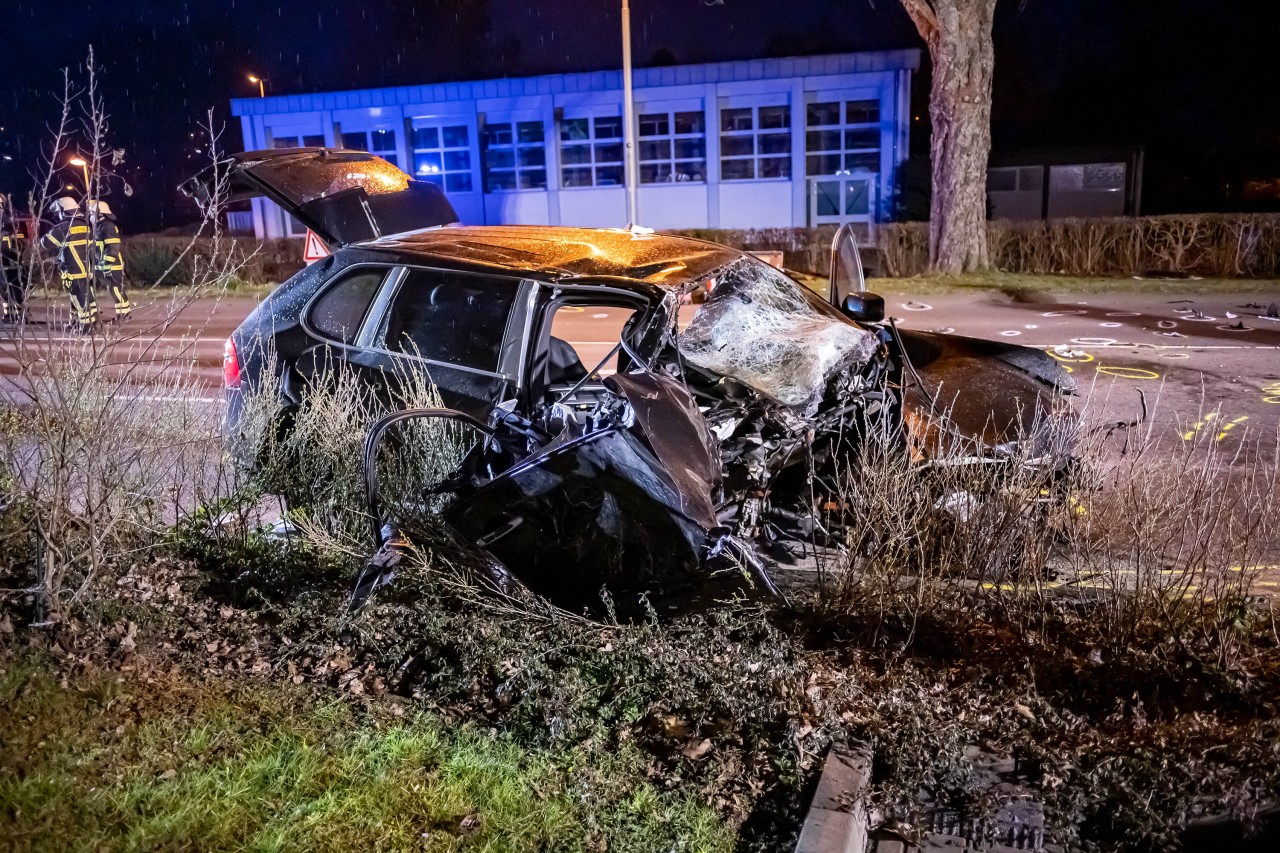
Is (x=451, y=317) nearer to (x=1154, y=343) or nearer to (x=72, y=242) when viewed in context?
(x=72, y=242)

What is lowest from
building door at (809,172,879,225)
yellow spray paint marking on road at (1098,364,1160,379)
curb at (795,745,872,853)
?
curb at (795,745,872,853)

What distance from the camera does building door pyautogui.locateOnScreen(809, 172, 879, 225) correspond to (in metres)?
24.7

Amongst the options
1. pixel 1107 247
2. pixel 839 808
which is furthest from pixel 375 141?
pixel 839 808

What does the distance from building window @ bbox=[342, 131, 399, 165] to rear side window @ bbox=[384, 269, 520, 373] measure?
969 inches

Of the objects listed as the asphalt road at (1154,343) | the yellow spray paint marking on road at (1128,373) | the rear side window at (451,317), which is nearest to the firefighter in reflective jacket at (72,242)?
the rear side window at (451,317)

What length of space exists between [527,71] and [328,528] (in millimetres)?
25626

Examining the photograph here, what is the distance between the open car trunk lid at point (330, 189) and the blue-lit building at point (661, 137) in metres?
20.0

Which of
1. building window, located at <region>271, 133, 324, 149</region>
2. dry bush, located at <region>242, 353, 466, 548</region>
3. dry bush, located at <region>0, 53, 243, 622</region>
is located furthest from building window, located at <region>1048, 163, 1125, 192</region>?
dry bush, located at <region>0, 53, 243, 622</region>

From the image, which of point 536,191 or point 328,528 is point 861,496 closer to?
point 328,528

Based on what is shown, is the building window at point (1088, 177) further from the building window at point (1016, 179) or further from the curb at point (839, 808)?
the curb at point (839, 808)

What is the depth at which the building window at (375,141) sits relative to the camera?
91.4 feet

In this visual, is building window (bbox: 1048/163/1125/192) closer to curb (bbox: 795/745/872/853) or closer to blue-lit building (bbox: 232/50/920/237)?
blue-lit building (bbox: 232/50/920/237)

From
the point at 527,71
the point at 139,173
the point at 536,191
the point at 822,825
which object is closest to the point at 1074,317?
the point at 822,825

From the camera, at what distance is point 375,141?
28.0 metres
